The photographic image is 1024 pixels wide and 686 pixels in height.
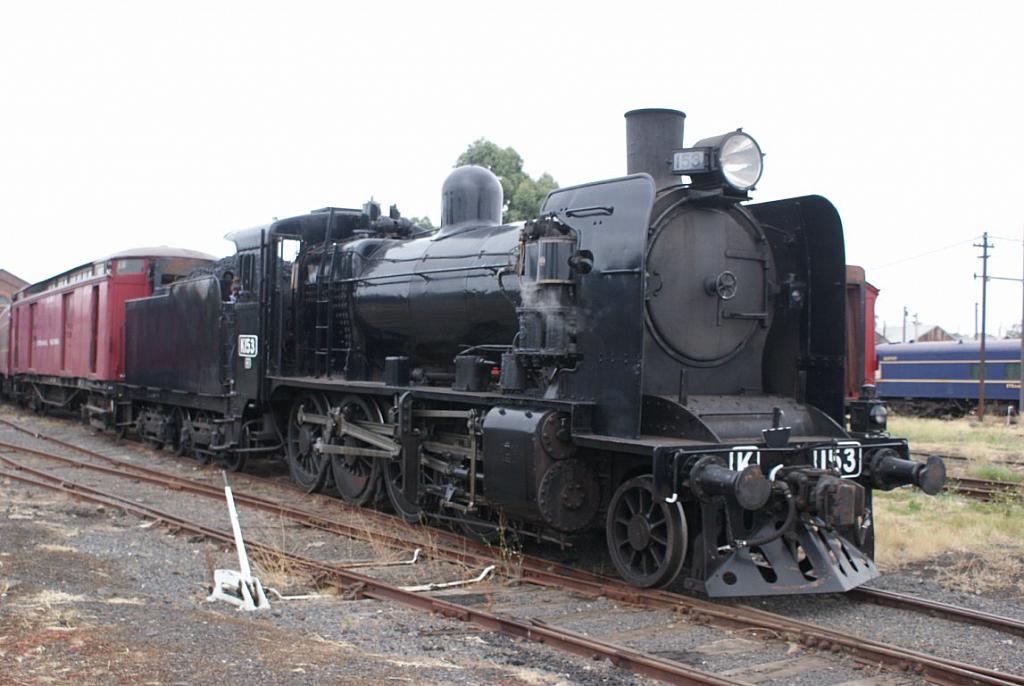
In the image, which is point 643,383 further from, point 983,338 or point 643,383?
point 983,338

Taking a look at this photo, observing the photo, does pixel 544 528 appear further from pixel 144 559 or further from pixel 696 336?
pixel 144 559

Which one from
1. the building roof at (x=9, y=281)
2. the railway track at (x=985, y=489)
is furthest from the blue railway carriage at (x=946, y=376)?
the building roof at (x=9, y=281)

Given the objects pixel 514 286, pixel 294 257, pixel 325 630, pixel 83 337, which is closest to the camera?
pixel 325 630

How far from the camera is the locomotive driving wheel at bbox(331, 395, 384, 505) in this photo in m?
10.1

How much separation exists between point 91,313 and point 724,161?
1435 cm

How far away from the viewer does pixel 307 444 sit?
1138cm

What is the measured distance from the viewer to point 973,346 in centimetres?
3453

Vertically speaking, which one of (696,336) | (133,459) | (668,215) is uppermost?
(668,215)

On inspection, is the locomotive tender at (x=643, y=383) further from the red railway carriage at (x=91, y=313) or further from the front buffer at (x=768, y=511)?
the red railway carriage at (x=91, y=313)

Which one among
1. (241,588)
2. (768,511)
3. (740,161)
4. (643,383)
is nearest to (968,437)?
(740,161)

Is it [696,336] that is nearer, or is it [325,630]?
[325,630]

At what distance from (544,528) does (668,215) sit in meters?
2.74

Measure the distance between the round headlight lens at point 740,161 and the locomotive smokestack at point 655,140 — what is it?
519 millimetres

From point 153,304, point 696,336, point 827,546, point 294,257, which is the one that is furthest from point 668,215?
point 153,304
